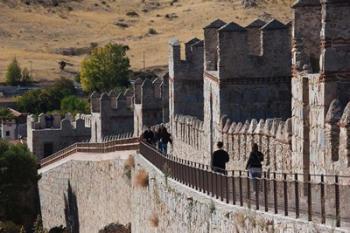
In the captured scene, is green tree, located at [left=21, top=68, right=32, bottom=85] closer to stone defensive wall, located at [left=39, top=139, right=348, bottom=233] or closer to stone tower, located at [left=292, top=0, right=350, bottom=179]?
stone defensive wall, located at [left=39, top=139, right=348, bottom=233]

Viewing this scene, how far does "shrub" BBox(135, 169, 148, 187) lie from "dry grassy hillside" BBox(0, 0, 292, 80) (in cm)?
7713

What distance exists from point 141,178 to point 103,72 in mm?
67198

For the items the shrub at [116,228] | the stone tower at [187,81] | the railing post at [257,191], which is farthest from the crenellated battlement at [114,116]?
the railing post at [257,191]

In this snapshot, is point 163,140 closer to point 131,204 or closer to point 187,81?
point 131,204

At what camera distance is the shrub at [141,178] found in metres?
40.0

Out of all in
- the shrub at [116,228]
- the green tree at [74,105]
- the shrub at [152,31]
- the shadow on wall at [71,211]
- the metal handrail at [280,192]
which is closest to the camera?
the metal handrail at [280,192]

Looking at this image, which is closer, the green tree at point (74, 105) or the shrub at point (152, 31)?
the green tree at point (74, 105)

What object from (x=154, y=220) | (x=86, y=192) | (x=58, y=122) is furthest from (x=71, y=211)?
(x=154, y=220)

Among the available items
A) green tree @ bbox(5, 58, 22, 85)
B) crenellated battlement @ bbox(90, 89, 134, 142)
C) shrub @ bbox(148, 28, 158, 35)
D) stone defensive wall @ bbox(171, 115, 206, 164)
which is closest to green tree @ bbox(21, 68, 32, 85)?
green tree @ bbox(5, 58, 22, 85)

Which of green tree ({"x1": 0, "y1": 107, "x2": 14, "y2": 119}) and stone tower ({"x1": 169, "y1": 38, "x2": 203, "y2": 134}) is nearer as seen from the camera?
stone tower ({"x1": 169, "y1": 38, "x2": 203, "y2": 134})

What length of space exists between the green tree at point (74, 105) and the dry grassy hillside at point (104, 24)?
73.7 ft

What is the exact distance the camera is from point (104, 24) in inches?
5694

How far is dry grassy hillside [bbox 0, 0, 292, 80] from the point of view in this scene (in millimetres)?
126625

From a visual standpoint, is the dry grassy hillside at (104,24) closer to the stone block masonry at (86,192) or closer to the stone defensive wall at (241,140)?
the stone block masonry at (86,192)
